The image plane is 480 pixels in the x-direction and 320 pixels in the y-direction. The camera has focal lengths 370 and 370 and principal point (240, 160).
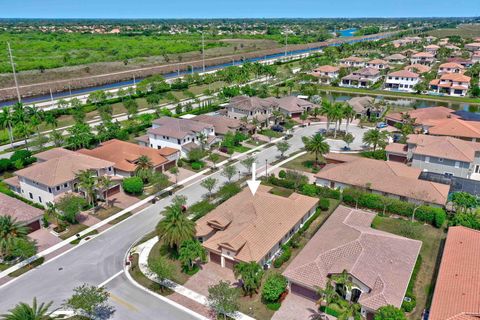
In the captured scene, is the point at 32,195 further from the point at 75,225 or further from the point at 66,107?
the point at 66,107

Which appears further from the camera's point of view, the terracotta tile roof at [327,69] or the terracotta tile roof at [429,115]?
the terracotta tile roof at [327,69]

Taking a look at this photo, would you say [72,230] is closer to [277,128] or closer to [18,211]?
[18,211]

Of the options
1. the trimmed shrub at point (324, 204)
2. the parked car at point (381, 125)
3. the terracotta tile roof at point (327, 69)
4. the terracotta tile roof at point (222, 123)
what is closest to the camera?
the trimmed shrub at point (324, 204)

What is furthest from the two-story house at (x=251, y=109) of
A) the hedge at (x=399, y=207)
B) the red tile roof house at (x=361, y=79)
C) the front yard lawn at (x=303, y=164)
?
the red tile roof house at (x=361, y=79)

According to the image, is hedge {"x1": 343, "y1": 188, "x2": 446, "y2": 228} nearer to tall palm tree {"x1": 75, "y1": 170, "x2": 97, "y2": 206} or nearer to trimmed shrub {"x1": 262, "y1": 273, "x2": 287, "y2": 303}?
trimmed shrub {"x1": 262, "y1": 273, "x2": 287, "y2": 303}

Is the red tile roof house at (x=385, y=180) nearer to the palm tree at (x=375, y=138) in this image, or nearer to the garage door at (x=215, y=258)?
the palm tree at (x=375, y=138)

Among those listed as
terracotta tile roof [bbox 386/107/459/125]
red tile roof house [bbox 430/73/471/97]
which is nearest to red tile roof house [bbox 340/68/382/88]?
red tile roof house [bbox 430/73/471/97]

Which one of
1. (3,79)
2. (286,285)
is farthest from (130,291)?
(3,79)
